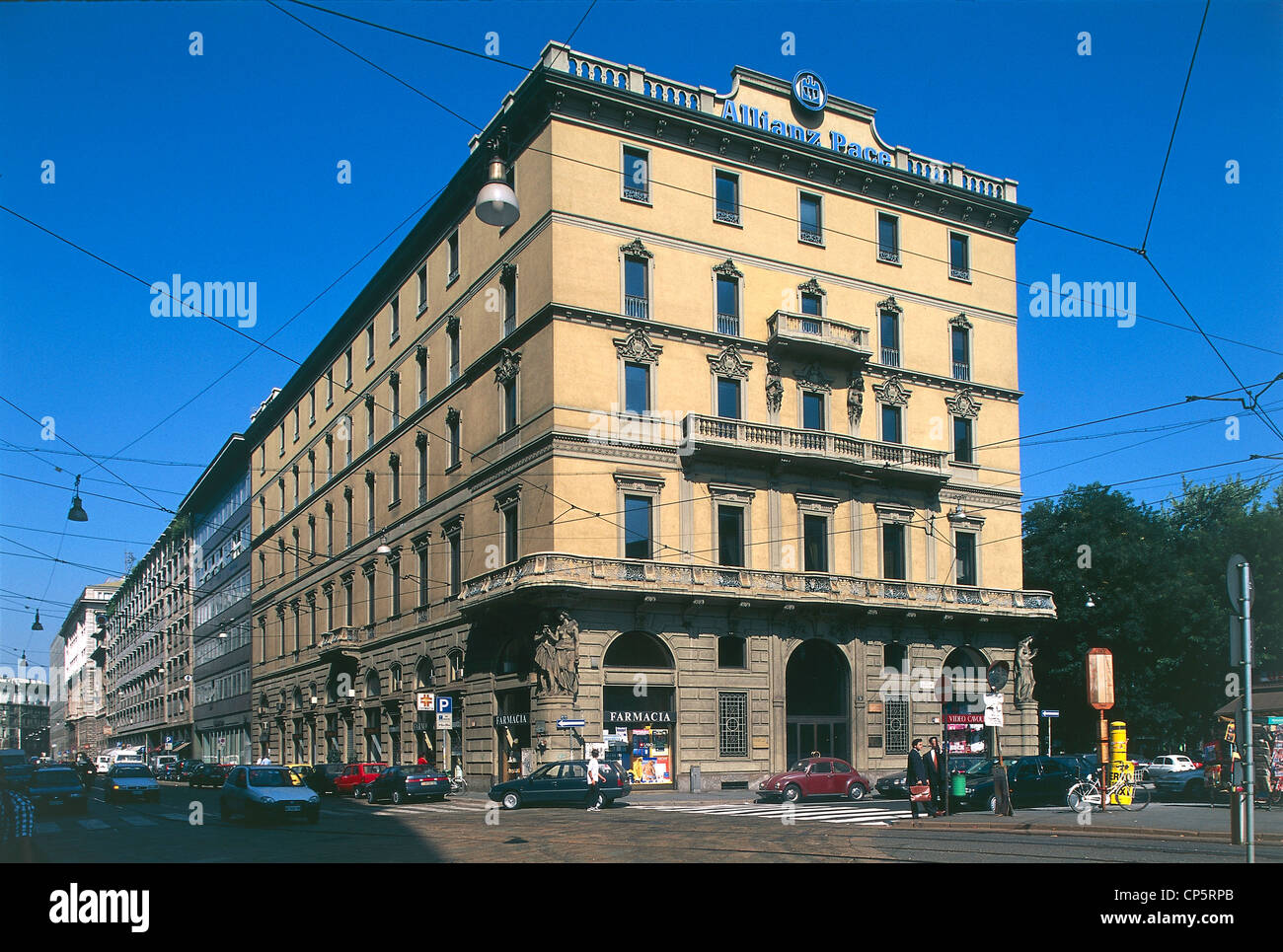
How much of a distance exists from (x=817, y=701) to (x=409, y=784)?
15.2m

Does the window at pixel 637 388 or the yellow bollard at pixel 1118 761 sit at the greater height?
the window at pixel 637 388

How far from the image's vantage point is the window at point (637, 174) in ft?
129

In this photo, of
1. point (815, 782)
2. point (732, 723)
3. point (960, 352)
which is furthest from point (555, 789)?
point (960, 352)

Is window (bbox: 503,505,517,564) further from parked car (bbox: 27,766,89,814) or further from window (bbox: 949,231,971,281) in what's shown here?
window (bbox: 949,231,971,281)

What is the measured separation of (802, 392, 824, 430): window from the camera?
140ft

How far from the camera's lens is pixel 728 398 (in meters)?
41.1

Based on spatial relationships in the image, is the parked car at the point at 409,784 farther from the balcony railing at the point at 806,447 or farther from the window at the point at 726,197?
the window at the point at 726,197

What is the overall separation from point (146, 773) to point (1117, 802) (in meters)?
34.4

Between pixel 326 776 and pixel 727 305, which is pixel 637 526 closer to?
pixel 727 305

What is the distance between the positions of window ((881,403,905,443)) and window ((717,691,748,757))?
12.4 metres

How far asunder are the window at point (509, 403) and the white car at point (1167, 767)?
2409 cm

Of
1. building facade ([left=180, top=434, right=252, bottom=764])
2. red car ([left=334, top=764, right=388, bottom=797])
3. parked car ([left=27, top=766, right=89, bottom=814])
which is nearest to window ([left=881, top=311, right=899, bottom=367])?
red car ([left=334, top=764, right=388, bottom=797])

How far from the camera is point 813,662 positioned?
41531 mm

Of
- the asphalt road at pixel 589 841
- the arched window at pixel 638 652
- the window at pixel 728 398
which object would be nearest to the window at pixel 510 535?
the arched window at pixel 638 652
